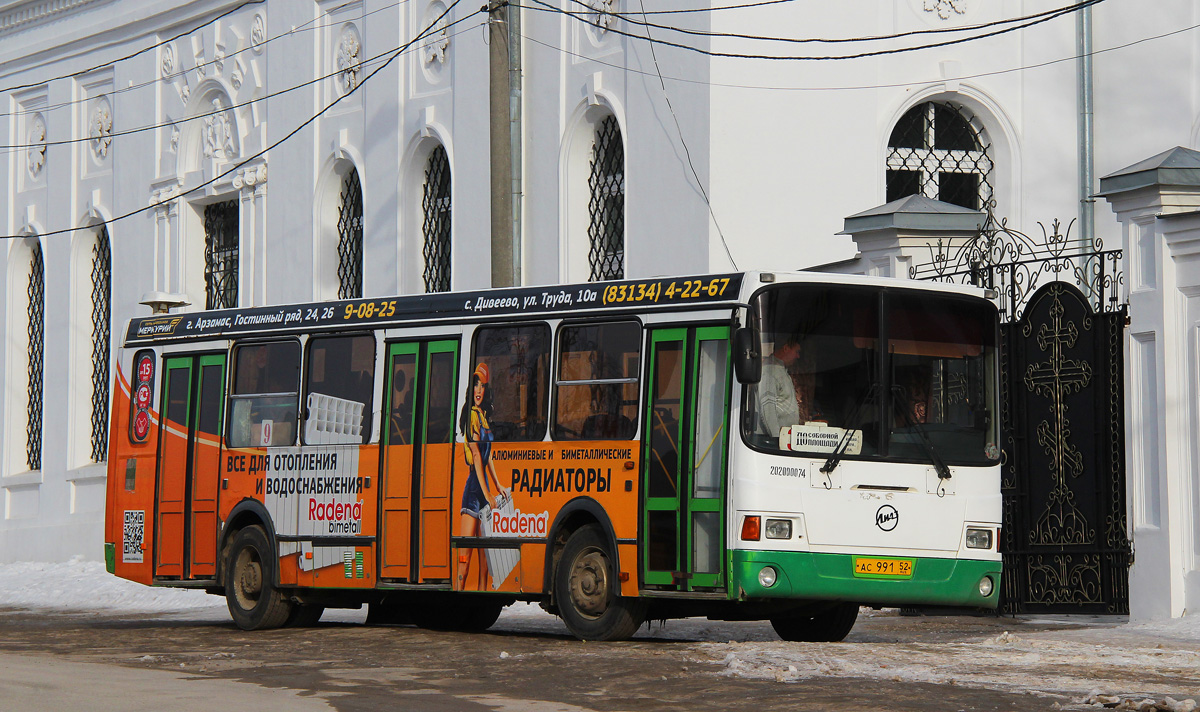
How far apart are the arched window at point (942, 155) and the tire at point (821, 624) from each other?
888 cm

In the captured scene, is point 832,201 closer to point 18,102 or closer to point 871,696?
point 871,696

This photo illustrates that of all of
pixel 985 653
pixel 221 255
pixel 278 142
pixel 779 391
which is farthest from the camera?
pixel 221 255

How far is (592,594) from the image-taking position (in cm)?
1379

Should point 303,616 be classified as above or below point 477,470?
below

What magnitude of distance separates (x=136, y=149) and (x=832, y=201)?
1507cm

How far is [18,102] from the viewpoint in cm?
3453

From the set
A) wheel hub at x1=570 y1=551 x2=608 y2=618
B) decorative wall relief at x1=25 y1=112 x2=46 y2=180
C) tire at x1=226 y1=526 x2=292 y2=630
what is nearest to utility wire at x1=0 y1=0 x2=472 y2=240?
decorative wall relief at x1=25 y1=112 x2=46 y2=180

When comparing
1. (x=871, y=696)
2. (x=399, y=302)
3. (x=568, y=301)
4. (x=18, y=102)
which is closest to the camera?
(x=871, y=696)

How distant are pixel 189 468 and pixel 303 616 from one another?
1.78 metres

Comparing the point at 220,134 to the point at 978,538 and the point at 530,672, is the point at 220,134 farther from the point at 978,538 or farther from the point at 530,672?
the point at 530,672

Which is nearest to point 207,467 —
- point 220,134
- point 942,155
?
point 942,155

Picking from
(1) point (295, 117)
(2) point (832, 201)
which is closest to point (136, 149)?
(1) point (295, 117)

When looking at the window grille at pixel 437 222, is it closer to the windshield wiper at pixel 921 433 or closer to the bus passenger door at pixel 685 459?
the bus passenger door at pixel 685 459

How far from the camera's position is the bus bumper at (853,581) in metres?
12.6
